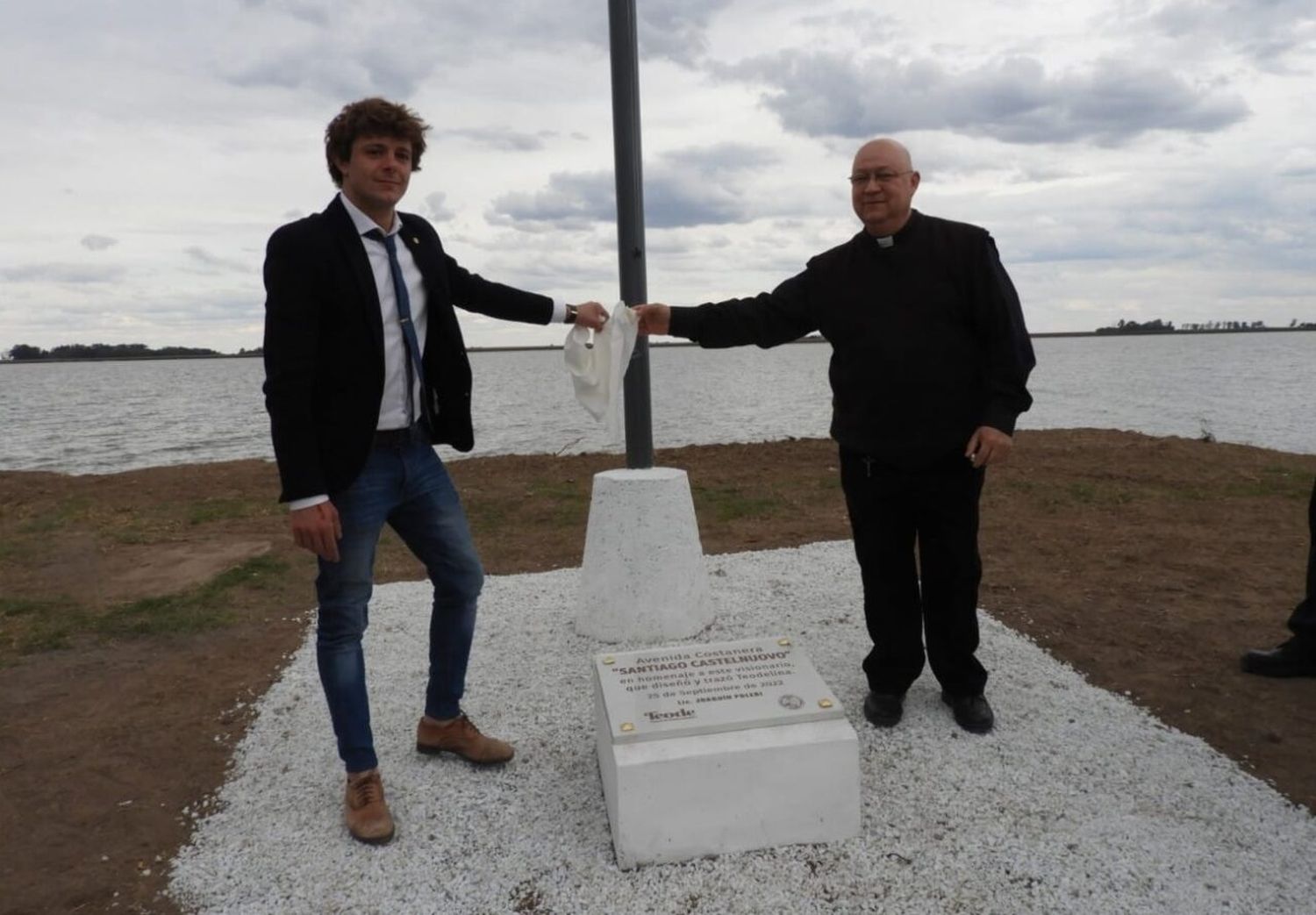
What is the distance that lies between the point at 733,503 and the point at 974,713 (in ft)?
18.1

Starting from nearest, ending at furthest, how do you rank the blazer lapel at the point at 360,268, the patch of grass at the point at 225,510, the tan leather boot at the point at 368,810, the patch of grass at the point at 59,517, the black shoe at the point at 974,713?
the blazer lapel at the point at 360,268
the tan leather boot at the point at 368,810
the black shoe at the point at 974,713
the patch of grass at the point at 59,517
the patch of grass at the point at 225,510

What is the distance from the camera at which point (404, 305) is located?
311cm

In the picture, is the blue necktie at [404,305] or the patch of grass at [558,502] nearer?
the blue necktie at [404,305]

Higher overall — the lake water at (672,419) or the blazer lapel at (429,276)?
the blazer lapel at (429,276)

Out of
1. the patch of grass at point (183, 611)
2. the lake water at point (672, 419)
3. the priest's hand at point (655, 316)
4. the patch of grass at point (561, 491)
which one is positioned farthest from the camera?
the lake water at point (672, 419)

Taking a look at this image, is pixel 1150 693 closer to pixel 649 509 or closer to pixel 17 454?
pixel 649 509

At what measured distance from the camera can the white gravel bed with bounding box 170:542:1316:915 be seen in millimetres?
2869

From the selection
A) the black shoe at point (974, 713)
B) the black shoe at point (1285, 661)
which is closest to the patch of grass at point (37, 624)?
the black shoe at point (974, 713)

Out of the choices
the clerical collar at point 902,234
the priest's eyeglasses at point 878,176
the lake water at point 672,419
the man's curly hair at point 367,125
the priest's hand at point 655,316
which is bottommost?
the lake water at point 672,419

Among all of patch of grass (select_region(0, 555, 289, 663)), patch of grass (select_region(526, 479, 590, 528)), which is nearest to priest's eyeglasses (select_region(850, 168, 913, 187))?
patch of grass (select_region(0, 555, 289, 663))

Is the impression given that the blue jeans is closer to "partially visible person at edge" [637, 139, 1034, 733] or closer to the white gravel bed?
the white gravel bed

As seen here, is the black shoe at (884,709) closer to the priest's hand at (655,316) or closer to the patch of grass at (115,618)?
the priest's hand at (655,316)

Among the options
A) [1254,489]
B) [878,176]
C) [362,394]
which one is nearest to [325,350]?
[362,394]

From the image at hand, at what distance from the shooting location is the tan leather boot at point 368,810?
10.5ft
